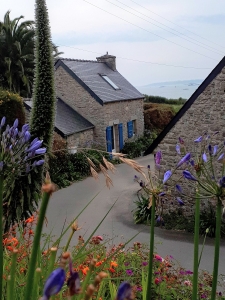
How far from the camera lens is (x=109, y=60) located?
25.2 m

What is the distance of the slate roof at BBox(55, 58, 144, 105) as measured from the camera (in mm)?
20109

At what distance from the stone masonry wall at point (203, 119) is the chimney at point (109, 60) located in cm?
1540

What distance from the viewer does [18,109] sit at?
15422 millimetres

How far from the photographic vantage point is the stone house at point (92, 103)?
19.9m

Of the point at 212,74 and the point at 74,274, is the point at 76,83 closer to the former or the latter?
the point at 212,74

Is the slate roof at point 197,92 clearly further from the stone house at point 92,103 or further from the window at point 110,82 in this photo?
the window at point 110,82

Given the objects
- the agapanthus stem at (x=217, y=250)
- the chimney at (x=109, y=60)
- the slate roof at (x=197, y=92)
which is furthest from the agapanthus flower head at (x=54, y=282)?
the chimney at (x=109, y=60)

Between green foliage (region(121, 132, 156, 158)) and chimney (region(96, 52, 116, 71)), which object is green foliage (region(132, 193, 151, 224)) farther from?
chimney (region(96, 52, 116, 71))

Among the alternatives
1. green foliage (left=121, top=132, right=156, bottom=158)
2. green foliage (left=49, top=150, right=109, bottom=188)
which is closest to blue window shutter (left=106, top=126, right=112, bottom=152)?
green foliage (left=121, top=132, right=156, bottom=158)

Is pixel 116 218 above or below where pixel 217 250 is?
below

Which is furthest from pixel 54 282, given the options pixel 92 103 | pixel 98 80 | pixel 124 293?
pixel 98 80

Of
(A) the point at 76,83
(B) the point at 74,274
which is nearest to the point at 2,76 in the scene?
(A) the point at 76,83

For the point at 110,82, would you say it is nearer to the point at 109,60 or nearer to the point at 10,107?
the point at 109,60

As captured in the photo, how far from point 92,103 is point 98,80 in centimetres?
241
